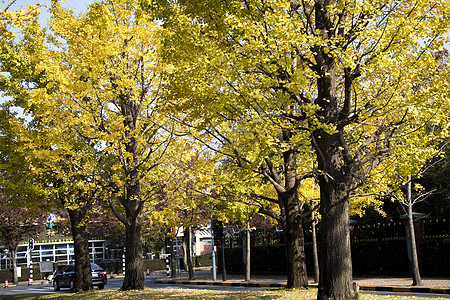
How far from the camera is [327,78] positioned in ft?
30.8

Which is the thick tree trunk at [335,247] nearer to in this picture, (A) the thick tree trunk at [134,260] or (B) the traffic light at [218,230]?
(A) the thick tree trunk at [134,260]

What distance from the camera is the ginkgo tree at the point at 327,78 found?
8.34 metres

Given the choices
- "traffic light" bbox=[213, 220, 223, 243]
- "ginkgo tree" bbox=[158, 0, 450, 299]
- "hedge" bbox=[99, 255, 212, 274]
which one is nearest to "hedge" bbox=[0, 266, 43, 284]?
"hedge" bbox=[99, 255, 212, 274]

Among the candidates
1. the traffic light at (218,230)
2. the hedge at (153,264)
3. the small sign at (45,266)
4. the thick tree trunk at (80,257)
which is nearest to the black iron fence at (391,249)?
the traffic light at (218,230)

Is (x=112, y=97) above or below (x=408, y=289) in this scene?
above

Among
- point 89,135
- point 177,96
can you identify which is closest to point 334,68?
point 177,96

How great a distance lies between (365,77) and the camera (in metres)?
10.2

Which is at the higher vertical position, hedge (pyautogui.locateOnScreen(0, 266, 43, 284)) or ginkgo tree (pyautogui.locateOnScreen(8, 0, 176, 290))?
ginkgo tree (pyautogui.locateOnScreen(8, 0, 176, 290))

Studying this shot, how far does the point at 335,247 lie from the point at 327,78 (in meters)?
3.39

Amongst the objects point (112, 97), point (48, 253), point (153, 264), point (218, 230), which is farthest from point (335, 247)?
point (48, 253)

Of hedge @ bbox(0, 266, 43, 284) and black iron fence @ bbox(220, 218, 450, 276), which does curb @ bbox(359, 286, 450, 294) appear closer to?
black iron fence @ bbox(220, 218, 450, 276)

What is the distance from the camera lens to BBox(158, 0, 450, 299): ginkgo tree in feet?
27.3

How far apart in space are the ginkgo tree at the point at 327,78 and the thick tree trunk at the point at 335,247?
0.06 feet

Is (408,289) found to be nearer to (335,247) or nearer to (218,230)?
(335,247)
